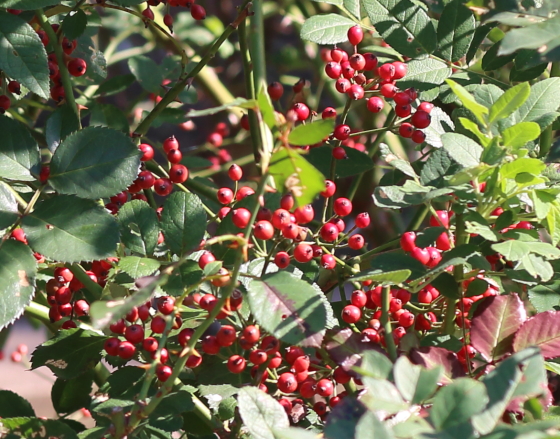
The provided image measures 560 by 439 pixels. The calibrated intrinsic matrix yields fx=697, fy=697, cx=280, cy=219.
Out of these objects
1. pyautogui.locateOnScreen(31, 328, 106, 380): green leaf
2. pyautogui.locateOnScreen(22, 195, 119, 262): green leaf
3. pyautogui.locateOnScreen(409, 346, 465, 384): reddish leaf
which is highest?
pyautogui.locateOnScreen(22, 195, 119, 262): green leaf

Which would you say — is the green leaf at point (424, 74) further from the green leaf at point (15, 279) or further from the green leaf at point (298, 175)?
the green leaf at point (15, 279)

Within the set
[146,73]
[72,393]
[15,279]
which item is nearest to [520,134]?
[15,279]

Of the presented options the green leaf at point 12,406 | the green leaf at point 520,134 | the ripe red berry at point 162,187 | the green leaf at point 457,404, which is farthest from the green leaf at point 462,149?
the green leaf at point 12,406

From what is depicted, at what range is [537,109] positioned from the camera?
0.71 metres

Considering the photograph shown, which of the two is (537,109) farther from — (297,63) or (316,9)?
(297,63)

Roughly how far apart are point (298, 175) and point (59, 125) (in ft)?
1.40

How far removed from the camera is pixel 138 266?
0.69 meters

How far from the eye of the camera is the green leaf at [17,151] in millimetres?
749

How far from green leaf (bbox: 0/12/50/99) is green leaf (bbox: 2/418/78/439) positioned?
1.12 feet

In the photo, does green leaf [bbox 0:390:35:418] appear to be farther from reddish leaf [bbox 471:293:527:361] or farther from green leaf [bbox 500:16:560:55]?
green leaf [bbox 500:16:560:55]

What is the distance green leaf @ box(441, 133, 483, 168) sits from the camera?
25.3 inches

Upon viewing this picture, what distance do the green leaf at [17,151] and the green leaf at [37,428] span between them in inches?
9.9

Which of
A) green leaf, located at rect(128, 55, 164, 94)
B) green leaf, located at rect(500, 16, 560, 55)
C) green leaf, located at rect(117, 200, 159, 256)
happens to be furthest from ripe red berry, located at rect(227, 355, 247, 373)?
green leaf, located at rect(128, 55, 164, 94)

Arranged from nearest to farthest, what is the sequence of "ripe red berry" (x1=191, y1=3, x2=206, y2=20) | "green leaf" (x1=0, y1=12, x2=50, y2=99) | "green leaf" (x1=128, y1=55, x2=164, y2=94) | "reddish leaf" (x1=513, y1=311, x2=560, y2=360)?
"reddish leaf" (x1=513, y1=311, x2=560, y2=360), "green leaf" (x1=0, y1=12, x2=50, y2=99), "ripe red berry" (x1=191, y1=3, x2=206, y2=20), "green leaf" (x1=128, y1=55, x2=164, y2=94)
